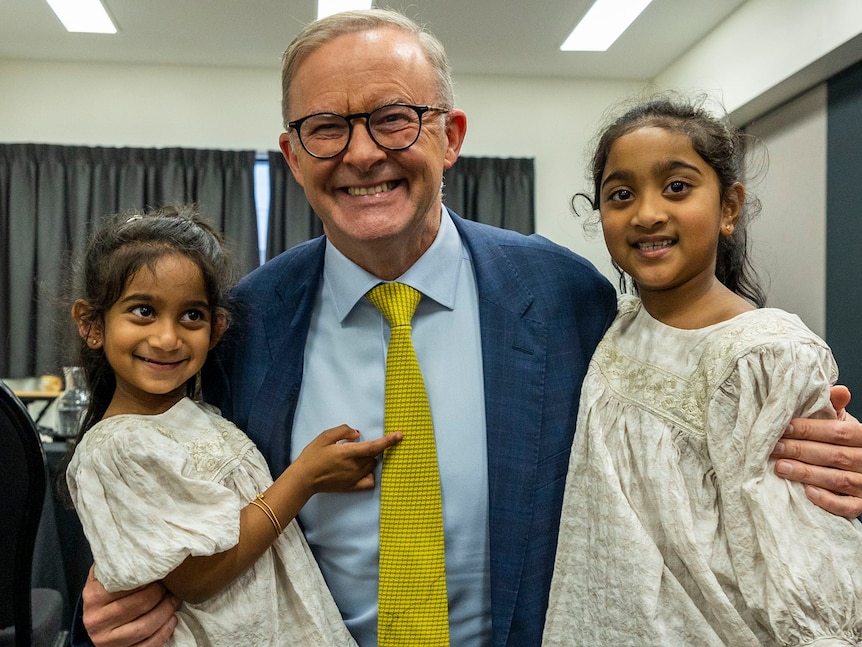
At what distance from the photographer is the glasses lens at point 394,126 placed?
131 centimetres

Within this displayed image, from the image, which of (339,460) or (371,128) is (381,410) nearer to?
(339,460)

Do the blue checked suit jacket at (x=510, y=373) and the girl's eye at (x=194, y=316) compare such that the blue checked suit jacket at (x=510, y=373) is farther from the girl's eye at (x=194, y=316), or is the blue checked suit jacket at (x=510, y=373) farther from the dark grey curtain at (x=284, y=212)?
the dark grey curtain at (x=284, y=212)

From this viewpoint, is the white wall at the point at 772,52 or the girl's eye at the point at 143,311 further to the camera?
the white wall at the point at 772,52

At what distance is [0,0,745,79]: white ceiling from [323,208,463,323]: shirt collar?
3.62 metres

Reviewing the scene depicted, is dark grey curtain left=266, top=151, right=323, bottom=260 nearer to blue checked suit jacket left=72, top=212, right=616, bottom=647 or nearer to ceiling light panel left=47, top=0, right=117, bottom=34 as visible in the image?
ceiling light panel left=47, top=0, right=117, bottom=34

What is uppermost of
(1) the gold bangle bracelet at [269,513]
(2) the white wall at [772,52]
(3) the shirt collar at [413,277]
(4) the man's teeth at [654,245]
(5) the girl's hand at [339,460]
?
(2) the white wall at [772,52]

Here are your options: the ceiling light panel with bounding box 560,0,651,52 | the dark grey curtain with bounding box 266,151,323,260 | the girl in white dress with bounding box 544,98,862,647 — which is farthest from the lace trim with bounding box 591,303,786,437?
the dark grey curtain with bounding box 266,151,323,260

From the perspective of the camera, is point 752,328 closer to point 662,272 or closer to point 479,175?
point 662,272

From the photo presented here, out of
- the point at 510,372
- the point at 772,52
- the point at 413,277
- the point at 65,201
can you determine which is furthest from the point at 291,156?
the point at 65,201

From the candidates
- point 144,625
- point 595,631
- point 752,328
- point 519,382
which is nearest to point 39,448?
point 144,625

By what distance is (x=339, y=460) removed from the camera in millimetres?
1256

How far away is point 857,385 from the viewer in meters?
3.99

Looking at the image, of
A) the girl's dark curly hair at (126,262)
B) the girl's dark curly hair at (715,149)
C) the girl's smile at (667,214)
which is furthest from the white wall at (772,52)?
the girl's dark curly hair at (126,262)

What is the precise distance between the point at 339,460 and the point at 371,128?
1.86ft
